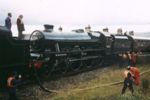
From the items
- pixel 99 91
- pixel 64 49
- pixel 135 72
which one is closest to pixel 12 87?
pixel 99 91

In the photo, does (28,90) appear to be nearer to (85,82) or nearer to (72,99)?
(72,99)

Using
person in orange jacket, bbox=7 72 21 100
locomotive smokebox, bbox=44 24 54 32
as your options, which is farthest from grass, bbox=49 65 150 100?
locomotive smokebox, bbox=44 24 54 32

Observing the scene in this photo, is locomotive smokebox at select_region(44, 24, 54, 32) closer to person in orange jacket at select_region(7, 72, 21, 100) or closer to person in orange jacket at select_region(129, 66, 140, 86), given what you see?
person in orange jacket at select_region(7, 72, 21, 100)

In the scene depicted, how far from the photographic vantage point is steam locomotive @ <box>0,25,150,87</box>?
15.7 meters

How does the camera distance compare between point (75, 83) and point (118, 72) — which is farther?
point (118, 72)

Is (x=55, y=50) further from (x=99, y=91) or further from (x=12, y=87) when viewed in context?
(x=12, y=87)

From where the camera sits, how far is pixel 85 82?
19031 millimetres

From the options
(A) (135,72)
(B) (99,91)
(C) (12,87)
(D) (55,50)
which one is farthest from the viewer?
(D) (55,50)

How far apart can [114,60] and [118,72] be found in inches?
208

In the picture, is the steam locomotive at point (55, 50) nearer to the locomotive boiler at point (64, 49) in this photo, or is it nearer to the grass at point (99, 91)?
the locomotive boiler at point (64, 49)

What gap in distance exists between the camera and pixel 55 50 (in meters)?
19.9

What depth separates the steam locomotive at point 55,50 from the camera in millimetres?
15664

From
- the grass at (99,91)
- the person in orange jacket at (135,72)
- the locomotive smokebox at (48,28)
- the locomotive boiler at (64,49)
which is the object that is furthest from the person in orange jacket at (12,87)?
the locomotive smokebox at (48,28)

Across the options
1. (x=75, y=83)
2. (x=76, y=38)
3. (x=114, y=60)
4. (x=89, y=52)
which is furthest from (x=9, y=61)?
(x=114, y=60)
